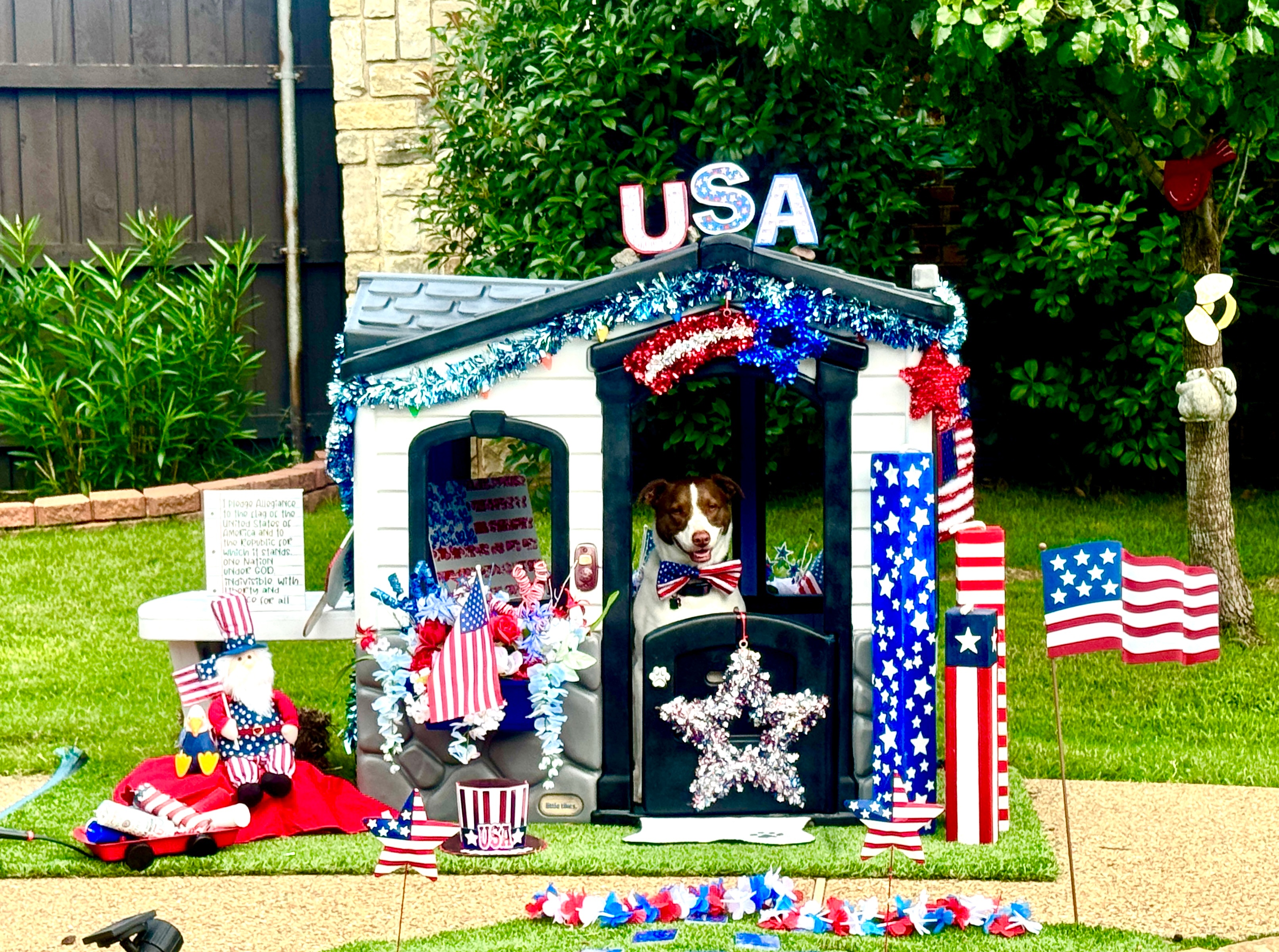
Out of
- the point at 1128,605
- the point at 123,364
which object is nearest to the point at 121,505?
the point at 123,364

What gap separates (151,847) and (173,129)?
7359mm

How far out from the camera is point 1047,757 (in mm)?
6418

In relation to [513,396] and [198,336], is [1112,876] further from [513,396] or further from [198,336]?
[198,336]

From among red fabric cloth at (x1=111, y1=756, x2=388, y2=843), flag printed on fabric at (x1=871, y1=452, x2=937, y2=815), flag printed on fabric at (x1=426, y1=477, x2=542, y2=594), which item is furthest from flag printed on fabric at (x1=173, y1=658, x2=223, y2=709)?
flag printed on fabric at (x1=871, y1=452, x2=937, y2=815)

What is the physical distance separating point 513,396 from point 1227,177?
5687mm

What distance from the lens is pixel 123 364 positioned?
10477mm

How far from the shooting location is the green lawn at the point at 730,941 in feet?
14.3

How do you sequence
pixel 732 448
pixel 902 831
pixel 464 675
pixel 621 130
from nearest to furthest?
1. pixel 902 831
2. pixel 464 675
3. pixel 621 130
4. pixel 732 448

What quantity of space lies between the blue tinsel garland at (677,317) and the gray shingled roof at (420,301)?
0.53 ft

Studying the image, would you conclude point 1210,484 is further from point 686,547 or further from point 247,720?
point 247,720

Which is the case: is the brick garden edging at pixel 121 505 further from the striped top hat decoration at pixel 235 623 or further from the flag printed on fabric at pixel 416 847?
the flag printed on fabric at pixel 416 847

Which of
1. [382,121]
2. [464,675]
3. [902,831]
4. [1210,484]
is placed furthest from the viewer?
[382,121]

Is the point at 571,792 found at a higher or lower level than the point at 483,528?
lower

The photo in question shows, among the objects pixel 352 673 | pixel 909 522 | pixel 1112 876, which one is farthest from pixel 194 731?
pixel 1112 876
